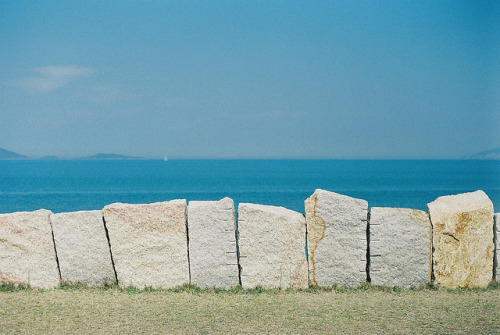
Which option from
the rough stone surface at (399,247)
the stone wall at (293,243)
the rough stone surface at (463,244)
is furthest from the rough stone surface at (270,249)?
the rough stone surface at (463,244)

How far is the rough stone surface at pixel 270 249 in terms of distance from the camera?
757 centimetres

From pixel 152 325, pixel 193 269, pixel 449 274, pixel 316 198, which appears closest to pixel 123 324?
pixel 152 325

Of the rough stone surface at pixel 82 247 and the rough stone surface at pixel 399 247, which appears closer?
the rough stone surface at pixel 399 247

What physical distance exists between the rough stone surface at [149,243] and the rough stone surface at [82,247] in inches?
8.1

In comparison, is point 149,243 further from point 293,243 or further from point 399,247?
point 399,247

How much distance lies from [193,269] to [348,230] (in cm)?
264

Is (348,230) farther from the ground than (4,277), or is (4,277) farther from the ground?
(348,230)

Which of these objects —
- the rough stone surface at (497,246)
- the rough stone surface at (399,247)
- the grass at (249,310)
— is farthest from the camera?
the rough stone surface at (497,246)

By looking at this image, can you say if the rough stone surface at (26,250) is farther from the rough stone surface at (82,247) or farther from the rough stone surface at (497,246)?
the rough stone surface at (497,246)

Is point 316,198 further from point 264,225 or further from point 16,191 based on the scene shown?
point 16,191

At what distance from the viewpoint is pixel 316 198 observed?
757 centimetres

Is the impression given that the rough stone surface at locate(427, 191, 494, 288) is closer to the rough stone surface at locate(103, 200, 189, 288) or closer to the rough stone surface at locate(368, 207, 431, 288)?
the rough stone surface at locate(368, 207, 431, 288)

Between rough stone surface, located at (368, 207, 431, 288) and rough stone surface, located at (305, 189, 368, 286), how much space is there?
189 millimetres

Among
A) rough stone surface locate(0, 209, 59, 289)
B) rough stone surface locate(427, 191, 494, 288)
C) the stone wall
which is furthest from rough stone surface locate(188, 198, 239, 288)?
rough stone surface locate(427, 191, 494, 288)
